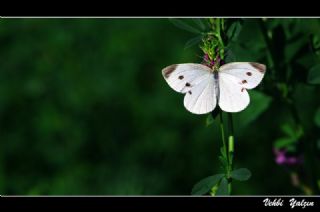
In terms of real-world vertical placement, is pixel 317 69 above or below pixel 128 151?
above

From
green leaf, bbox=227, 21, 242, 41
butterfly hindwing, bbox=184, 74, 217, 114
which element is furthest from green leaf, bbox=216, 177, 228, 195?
green leaf, bbox=227, 21, 242, 41

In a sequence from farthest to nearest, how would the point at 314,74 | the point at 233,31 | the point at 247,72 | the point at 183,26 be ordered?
the point at 314,74 < the point at 183,26 < the point at 233,31 < the point at 247,72

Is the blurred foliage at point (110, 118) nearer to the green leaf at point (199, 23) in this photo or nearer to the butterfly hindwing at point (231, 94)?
the green leaf at point (199, 23)

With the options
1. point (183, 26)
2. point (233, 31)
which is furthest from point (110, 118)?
point (233, 31)

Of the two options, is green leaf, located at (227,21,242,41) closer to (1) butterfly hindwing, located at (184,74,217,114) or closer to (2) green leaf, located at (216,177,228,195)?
(1) butterfly hindwing, located at (184,74,217,114)

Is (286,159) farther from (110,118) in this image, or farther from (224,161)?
(110,118)
